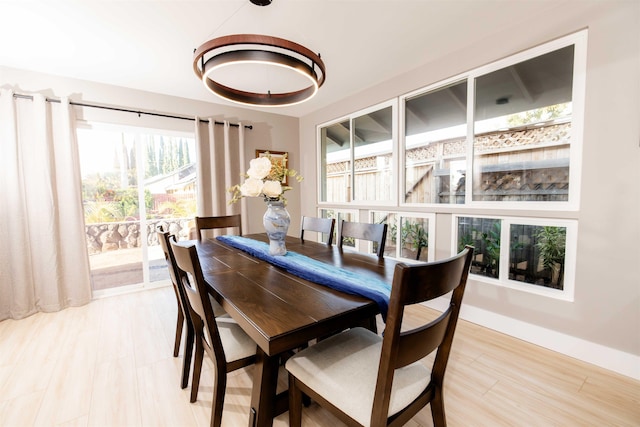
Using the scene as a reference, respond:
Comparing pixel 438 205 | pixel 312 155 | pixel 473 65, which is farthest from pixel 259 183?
pixel 312 155

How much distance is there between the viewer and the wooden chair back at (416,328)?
74cm

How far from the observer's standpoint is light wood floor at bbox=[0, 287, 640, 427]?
139cm

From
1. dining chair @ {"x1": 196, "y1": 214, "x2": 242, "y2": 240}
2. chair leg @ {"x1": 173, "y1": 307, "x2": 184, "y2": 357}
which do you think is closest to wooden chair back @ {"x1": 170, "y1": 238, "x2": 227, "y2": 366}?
chair leg @ {"x1": 173, "y1": 307, "x2": 184, "y2": 357}

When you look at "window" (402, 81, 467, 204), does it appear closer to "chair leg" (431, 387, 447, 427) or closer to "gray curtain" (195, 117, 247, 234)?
"chair leg" (431, 387, 447, 427)

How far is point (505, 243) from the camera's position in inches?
88.4

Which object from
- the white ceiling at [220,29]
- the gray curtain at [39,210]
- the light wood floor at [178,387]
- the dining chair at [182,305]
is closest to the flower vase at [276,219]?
the dining chair at [182,305]

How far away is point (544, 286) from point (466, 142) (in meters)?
1.34

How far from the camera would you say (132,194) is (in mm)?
3242

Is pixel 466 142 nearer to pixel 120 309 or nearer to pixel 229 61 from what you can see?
pixel 229 61

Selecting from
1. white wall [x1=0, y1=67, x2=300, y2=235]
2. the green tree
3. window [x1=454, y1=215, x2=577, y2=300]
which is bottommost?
window [x1=454, y1=215, x2=577, y2=300]

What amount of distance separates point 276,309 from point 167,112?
3.29m

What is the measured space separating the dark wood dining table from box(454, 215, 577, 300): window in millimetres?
1311

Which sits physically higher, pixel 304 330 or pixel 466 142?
pixel 466 142

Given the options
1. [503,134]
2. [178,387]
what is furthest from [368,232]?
[178,387]
